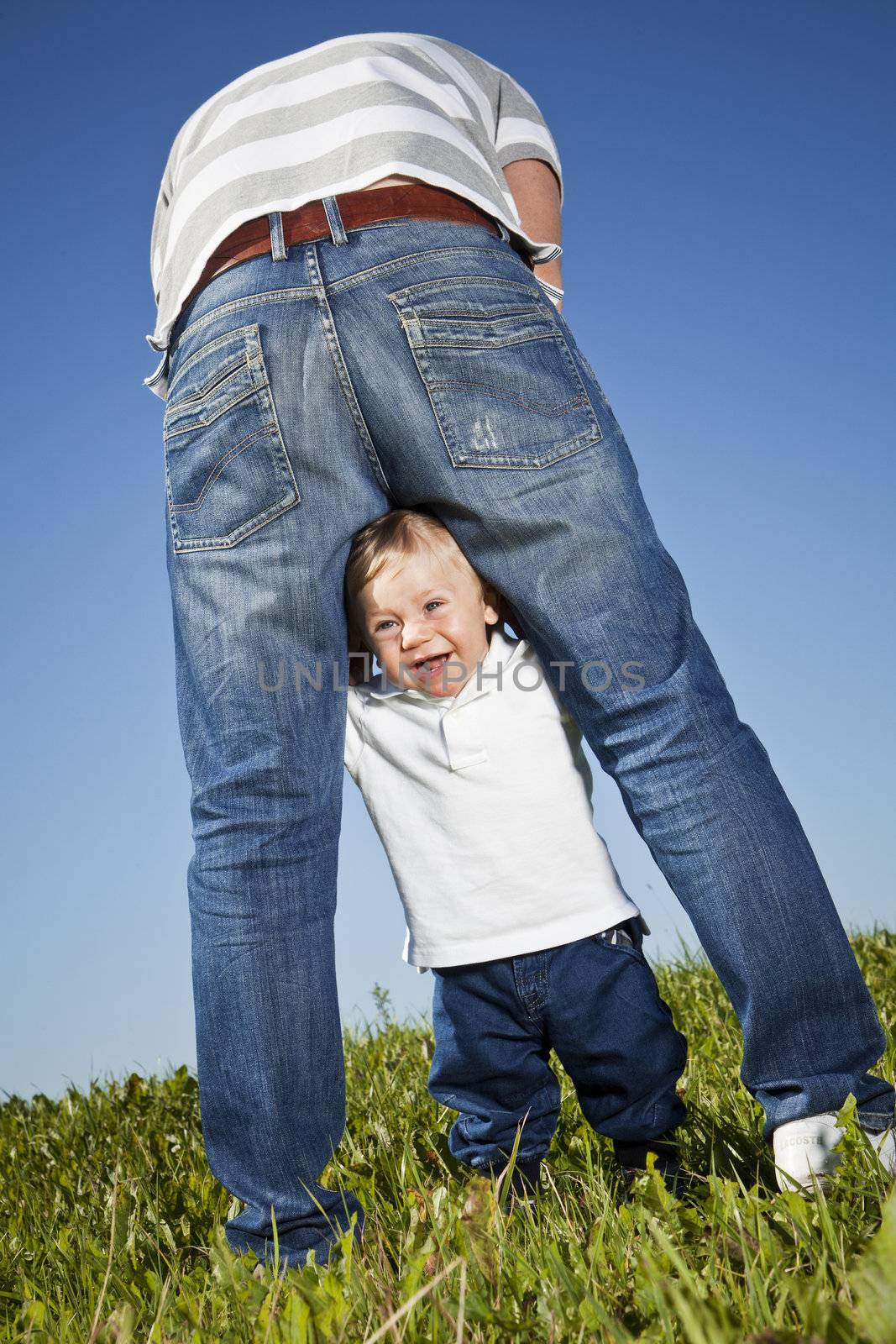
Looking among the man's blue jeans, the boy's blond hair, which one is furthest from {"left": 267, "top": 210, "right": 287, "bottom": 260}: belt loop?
the boy's blond hair

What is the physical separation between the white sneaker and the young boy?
1.50ft

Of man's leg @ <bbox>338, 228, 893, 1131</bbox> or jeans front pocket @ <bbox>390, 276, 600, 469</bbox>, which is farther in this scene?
jeans front pocket @ <bbox>390, 276, 600, 469</bbox>

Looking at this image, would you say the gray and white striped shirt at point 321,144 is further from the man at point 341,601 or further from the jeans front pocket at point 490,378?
the jeans front pocket at point 490,378

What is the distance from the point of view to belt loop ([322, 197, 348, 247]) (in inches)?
84.3

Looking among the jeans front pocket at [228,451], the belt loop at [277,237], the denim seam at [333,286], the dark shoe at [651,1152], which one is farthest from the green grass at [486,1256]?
the belt loop at [277,237]

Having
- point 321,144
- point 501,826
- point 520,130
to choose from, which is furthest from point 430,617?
point 520,130

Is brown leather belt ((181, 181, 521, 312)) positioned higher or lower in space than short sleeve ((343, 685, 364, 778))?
higher

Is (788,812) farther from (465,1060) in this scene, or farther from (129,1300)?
(129,1300)

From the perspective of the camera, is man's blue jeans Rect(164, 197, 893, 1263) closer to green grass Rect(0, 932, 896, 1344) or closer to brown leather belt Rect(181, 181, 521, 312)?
brown leather belt Rect(181, 181, 521, 312)

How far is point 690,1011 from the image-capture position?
4.01 m

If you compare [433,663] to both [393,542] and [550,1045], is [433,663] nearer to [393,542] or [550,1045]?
[393,542]

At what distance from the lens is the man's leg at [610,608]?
193 centimetres

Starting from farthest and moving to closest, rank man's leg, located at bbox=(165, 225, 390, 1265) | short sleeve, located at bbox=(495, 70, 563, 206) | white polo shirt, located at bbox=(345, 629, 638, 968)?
1. short sleeve, located at bbox=(495, 70, 563, 206)
2. white polo shirt, located at bbox=(345, 629, 638, 968)
3. man's leg, located at bbox=(165, 225, 390, 1265)

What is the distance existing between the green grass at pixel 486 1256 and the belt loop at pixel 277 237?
67.6 inches
